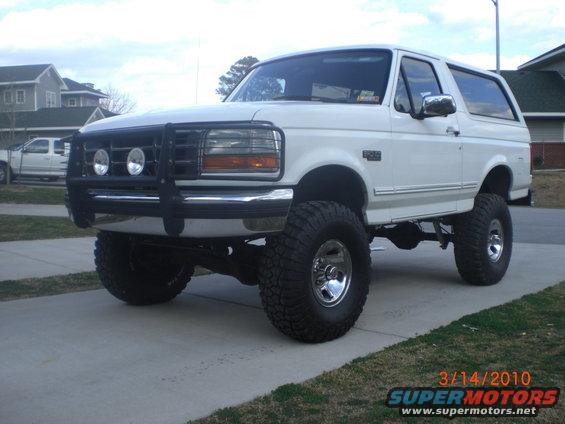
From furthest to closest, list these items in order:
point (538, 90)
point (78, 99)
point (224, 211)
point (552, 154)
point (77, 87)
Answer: point (78, 99) < point (77, 87) < point (538, 90) < point (552, 154) < point (224, 211)

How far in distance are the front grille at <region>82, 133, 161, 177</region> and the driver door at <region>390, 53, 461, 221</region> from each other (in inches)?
78.8

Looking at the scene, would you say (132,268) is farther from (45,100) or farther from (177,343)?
(45,100)

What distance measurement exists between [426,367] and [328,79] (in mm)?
2746

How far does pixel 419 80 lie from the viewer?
20.7 feet

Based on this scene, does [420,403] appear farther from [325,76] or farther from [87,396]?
[325,76]

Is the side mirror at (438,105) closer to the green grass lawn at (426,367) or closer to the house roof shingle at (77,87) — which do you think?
the green grass lawn at (426,367)

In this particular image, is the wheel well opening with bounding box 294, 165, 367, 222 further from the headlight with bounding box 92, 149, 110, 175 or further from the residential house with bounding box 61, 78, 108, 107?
the residential house with bounding box 61, 78, 108, 107

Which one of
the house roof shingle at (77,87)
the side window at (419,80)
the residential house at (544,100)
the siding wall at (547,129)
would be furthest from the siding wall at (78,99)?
the side window at (419,80)

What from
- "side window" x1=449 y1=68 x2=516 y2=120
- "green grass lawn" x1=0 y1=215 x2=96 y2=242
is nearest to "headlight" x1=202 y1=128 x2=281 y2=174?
"side window" x1=449 y1=68 x2=516 y2=120

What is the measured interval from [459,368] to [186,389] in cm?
170

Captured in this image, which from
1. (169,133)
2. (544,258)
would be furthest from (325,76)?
(544,258)

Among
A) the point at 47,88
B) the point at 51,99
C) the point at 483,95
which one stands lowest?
the point at 483,95

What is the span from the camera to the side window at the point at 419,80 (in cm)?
609

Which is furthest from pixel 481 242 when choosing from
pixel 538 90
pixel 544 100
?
pixel 538 90
